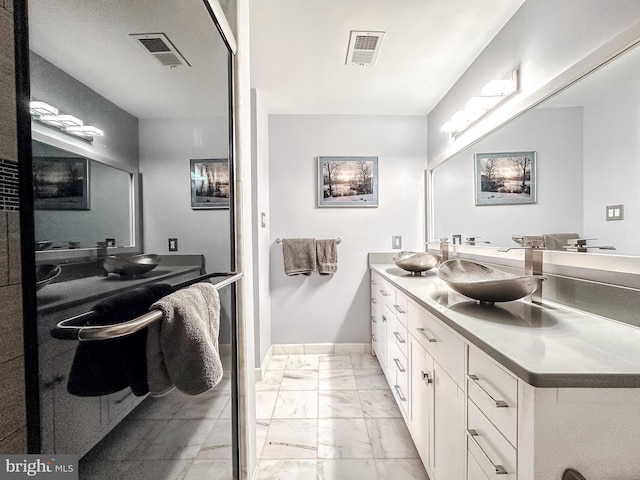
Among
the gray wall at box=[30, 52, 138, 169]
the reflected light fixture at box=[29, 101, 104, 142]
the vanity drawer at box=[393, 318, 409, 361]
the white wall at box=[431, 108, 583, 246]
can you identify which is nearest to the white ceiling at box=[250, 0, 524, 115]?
the white wall at box=[431, 108, 583, 246]

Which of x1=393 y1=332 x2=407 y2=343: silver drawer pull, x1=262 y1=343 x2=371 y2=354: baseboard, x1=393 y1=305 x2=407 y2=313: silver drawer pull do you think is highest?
x1=393 y1=305 x2=407 y2=313: silver drawer pull

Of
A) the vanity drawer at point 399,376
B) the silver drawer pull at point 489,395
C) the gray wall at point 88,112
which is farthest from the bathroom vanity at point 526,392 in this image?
the gray wall at point 88,112

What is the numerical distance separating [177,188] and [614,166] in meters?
1.51

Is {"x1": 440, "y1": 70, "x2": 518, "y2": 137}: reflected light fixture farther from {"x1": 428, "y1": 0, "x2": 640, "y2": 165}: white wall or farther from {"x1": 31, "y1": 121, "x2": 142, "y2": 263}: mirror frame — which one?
{"x1": 31, "y1": 121, "x2": 142, "y2": 263}: mirror frame

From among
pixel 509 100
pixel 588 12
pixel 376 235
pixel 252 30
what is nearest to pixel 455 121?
pixel 509 100

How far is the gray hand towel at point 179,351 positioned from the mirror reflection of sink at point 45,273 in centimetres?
20

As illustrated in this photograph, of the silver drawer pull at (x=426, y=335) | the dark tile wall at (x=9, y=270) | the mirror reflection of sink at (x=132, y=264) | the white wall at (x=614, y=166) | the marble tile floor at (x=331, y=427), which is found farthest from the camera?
the marble tile floor at (x=331, y=427)

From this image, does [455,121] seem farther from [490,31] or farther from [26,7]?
[26,7]

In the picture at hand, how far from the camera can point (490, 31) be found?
1762mm

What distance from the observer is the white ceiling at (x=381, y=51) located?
1.59 meters

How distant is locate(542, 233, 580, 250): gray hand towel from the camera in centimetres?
128

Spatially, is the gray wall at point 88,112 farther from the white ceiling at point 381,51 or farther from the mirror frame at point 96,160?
the white ceiling at point 381,51

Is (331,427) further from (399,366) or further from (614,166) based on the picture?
(614,166)

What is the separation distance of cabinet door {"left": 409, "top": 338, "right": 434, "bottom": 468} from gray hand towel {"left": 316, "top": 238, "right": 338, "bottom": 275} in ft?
4.59
